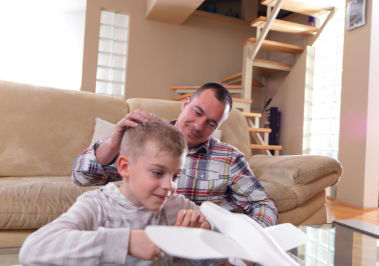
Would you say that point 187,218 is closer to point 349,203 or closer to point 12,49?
point 349,203

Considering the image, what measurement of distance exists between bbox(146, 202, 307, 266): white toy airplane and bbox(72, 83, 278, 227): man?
0.55 metres

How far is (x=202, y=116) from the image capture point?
3.42ft

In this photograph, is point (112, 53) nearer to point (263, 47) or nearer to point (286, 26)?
point (263, 47)

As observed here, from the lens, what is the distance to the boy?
0.47 metres

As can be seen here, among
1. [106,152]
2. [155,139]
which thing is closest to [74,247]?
[155,139]

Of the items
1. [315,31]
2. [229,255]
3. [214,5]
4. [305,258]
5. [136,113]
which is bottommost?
[305,258]

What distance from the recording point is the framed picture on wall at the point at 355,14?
3287mm

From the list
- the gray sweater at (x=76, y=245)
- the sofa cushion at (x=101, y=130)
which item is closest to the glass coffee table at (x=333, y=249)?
the gray sweater at (x=76, y=245)

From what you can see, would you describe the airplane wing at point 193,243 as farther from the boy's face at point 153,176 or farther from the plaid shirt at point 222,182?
the plaid shirt at point 222,182

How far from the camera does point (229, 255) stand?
0.39 metres

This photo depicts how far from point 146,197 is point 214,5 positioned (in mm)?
5691

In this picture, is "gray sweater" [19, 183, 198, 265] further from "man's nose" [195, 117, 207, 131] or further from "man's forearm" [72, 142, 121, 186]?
"man's nose" [195, 117, 207, 131]

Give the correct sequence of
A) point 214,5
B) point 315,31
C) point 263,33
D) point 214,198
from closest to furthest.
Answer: point 214,198, point 263,33, point 315,31, point 214,5

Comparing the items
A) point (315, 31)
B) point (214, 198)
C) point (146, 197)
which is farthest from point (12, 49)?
point (146, 197)
